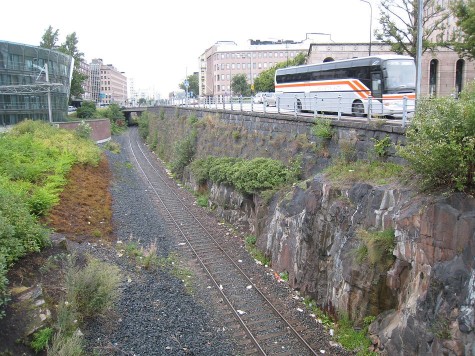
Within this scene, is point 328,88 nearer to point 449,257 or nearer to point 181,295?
point 181,295

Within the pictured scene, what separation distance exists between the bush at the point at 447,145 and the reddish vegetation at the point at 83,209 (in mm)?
11856

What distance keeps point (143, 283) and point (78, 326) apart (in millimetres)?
3438

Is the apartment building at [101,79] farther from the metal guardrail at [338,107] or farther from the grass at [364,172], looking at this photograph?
the grass at [364,172]

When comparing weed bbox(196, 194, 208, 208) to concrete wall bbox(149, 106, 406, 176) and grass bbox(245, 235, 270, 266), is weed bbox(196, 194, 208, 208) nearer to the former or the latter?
concrete wall bbox(149, 106, 406, 176)

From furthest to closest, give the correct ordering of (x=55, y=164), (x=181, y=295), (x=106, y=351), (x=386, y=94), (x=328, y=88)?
(x=328, y=88)
(x=55, y=164)
(x=386, y=94)
(x=181, y=295)
(x=106, y=351)

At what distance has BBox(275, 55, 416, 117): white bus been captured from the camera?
18.4m

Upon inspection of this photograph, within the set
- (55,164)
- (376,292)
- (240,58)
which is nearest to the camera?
(376,292)

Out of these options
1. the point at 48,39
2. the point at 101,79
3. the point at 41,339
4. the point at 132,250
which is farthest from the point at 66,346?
the point at 101,79

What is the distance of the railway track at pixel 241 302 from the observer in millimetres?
10828

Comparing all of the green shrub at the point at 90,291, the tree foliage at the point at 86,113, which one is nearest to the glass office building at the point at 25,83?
the tree foliage at the point at 86,113

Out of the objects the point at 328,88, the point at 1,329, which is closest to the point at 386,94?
the point at 328,88

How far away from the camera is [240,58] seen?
10706cm

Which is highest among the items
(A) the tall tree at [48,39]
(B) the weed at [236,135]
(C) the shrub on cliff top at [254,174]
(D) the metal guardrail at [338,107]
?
(A) the tall tree at [48,39]

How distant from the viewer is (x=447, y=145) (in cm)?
819
